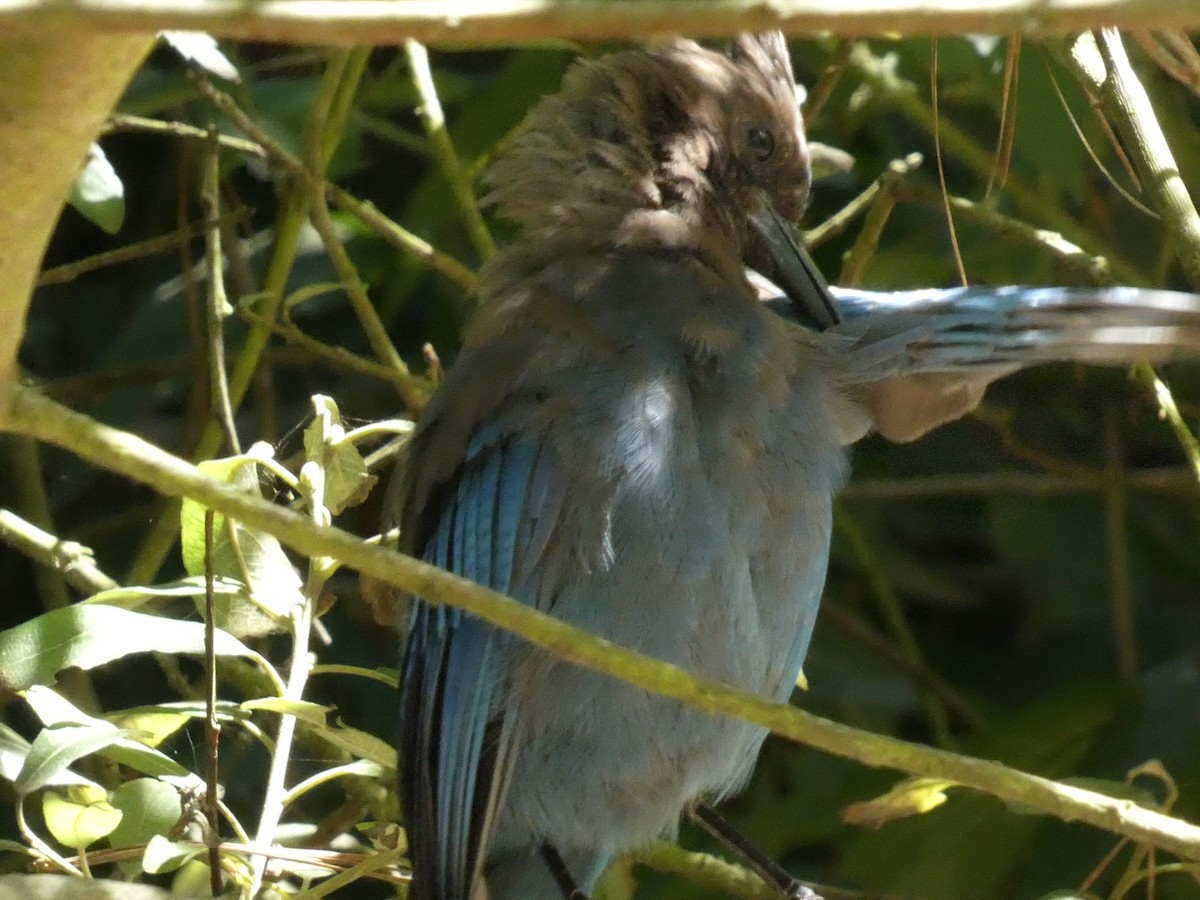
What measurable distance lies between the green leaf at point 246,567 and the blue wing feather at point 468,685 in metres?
0.26

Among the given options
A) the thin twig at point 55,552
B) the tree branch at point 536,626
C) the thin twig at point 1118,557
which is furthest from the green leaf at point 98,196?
the thin twig at point 1118,557

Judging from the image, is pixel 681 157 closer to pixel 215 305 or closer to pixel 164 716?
pixel 215 305

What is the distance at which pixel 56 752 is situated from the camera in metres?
1.83

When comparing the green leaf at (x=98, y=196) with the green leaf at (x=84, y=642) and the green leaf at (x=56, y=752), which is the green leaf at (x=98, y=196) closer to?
the green leaf at (x=84, y=642)

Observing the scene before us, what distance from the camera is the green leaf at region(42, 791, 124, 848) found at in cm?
189

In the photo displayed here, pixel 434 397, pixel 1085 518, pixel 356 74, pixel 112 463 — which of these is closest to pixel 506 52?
pixel 356 74

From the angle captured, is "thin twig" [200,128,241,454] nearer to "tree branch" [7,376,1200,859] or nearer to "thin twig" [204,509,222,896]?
"thin twig" [204,509,222,896]

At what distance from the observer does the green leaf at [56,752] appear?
1813 mm

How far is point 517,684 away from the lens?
2.34 meters

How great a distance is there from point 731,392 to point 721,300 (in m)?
0.19

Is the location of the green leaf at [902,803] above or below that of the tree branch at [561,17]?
below

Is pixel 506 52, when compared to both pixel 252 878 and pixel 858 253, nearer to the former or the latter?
pixel 858 253

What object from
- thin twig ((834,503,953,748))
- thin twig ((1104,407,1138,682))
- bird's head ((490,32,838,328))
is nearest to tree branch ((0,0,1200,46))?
bird's head ((490,32,838,328))

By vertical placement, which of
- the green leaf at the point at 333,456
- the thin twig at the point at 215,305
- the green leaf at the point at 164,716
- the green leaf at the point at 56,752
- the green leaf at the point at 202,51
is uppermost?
the green leaf at the point at 202,51
